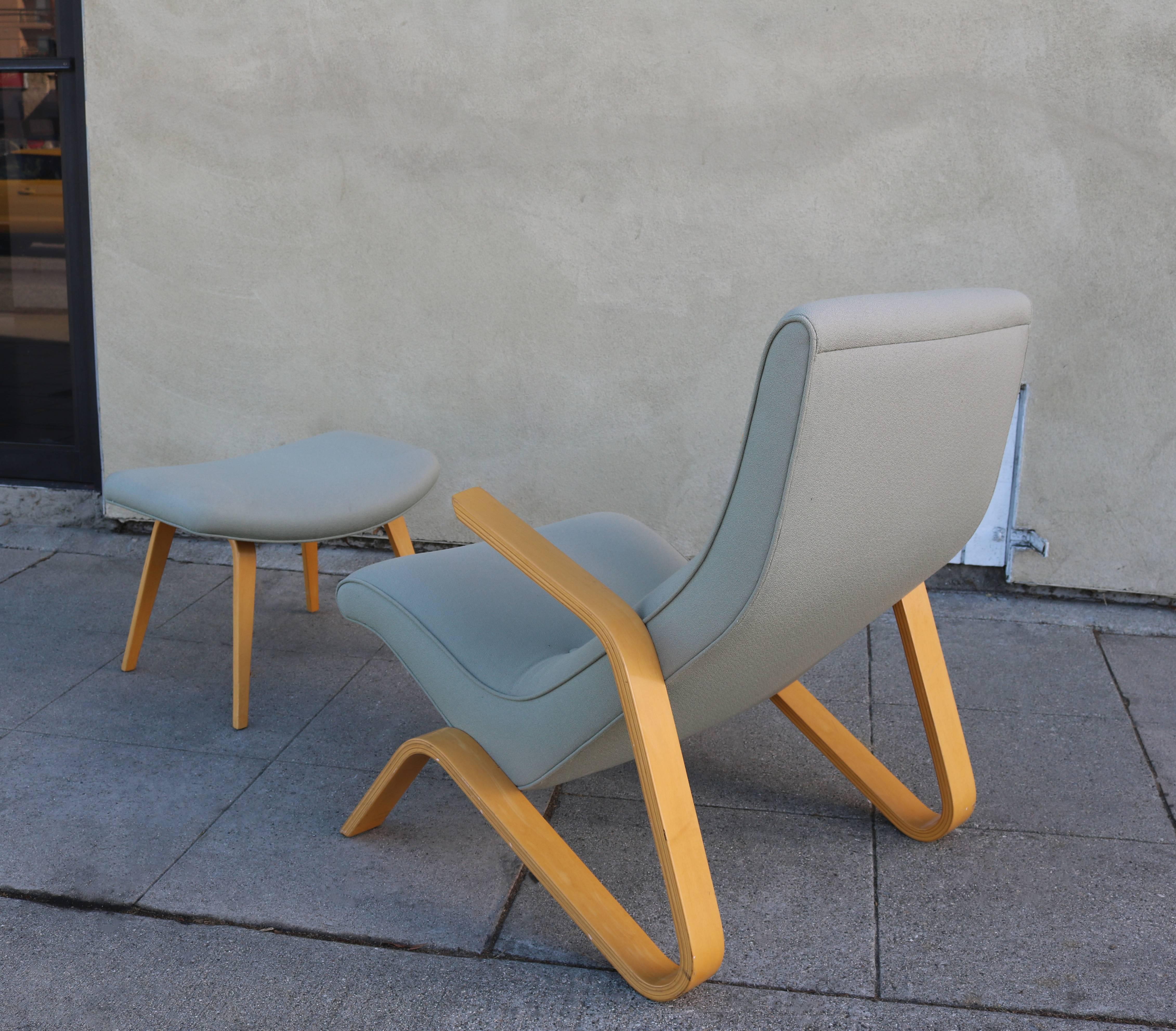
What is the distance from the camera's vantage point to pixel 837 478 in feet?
4.63

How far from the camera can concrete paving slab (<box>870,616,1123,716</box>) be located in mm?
2684

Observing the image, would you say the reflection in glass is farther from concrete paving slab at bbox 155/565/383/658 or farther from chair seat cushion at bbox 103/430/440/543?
chair seat cushion at bbox 103/430/440/543

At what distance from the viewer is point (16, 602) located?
3.19 m

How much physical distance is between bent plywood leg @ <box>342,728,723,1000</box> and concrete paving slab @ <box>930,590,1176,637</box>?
1.80 metres

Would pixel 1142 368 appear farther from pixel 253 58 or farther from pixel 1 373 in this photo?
pixel 1 373

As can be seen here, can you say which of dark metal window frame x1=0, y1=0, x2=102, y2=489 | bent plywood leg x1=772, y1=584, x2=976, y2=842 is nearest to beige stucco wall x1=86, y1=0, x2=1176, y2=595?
dark metal window frame x1=0, y1=0, x2=102, y2=489

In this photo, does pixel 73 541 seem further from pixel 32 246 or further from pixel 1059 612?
pixel 1059 612

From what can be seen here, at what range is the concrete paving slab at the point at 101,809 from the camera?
76.4 inches

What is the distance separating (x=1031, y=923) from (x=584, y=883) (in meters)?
0.75

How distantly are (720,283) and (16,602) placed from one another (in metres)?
2.23

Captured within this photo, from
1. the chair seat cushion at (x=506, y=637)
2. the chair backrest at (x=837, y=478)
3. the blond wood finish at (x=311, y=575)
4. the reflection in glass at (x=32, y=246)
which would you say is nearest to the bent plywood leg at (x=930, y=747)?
the chair backrest at (x=837, y=478)

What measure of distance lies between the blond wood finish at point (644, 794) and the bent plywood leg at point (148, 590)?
3.90ft

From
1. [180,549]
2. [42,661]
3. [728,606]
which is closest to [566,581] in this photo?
[728,606]

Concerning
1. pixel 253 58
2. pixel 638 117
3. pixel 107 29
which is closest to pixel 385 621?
pixel 638 117
